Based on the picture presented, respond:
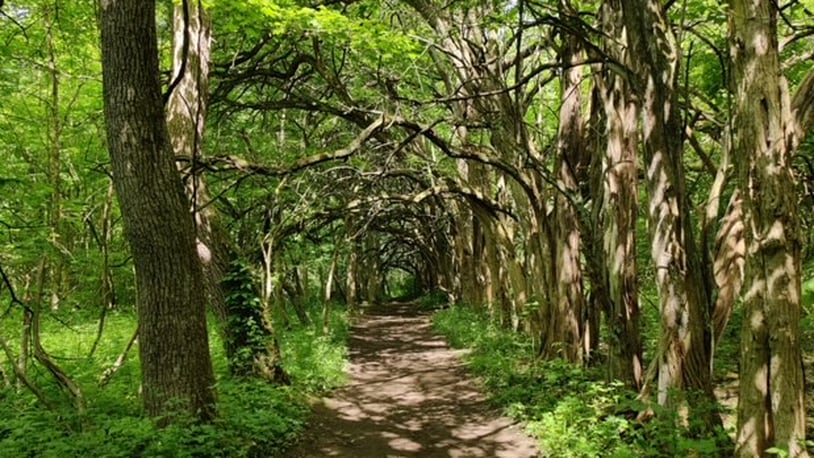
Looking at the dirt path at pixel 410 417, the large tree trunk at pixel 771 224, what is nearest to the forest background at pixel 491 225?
the large tree trunk at pixel 771 224

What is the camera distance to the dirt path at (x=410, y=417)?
682 centimetres

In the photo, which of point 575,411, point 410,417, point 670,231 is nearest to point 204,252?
point 410,417

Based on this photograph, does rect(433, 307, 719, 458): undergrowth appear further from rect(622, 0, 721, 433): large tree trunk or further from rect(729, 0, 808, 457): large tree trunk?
rect(729, 0, 808, 457): large tree trunk

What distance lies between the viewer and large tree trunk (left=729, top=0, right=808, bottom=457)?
3.59 metres

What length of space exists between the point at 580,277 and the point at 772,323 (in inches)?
197

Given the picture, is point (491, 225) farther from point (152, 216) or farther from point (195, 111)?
point (152, 216)

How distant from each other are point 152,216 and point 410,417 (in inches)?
196

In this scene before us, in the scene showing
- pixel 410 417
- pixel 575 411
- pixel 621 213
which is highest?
pixel 621 213

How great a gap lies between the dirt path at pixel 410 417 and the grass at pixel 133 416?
1.31ft

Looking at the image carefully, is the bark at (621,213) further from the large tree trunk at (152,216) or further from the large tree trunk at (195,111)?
the large tree trunk at (195,111)

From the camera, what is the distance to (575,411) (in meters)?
6.55

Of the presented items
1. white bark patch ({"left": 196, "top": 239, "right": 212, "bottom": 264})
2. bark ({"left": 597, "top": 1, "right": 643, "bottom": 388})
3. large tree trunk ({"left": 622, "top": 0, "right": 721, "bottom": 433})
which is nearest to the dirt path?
bark ({"left": 597, "top": 1, "right": 643, "bottom": 388})

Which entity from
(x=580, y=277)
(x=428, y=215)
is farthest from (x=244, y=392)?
(x=428, y=215)

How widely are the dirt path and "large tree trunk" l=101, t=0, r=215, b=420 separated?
1.97 m
